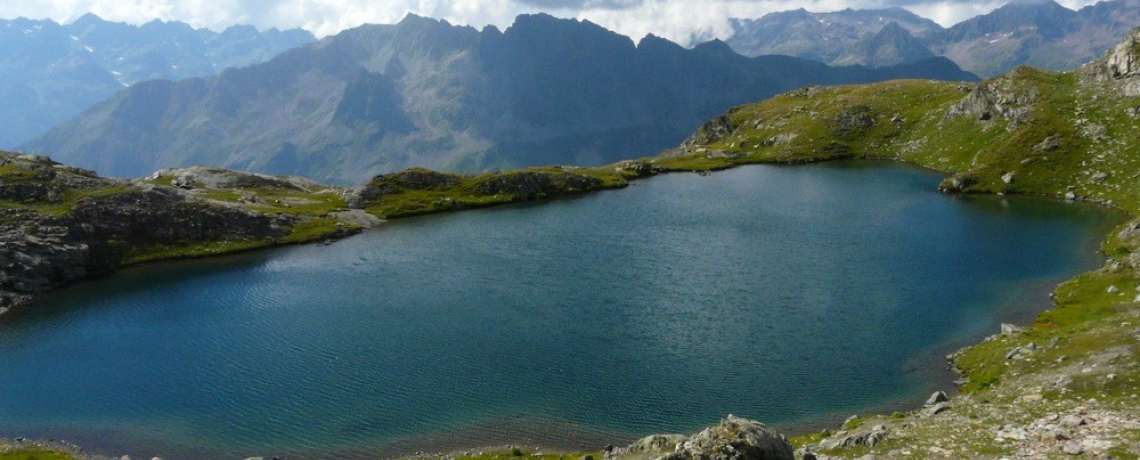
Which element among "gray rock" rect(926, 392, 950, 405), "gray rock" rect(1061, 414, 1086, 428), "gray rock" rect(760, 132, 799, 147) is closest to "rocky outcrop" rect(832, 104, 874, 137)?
"gray rock" rect(760, 132, 799, 147)

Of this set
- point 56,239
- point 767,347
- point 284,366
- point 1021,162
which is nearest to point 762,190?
point 1021,162

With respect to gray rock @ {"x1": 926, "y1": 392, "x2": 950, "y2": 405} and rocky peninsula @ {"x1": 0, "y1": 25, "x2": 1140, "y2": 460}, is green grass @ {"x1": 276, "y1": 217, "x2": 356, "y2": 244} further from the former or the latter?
gray rock @ {"x1": 926, "y1": 392, "x2": 950, "y2": 405}

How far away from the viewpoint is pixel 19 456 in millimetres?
49000

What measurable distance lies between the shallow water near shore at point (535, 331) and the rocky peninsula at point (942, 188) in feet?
21.0

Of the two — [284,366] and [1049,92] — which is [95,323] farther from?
[1049,92]

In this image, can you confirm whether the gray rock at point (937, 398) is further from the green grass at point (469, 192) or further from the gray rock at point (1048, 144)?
the green grass at point (469, 192)

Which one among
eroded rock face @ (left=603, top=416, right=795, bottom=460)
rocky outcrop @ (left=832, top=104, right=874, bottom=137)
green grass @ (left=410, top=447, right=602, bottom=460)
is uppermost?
rocky outcrop @ (left=832, top=104, right=874, bottom=137)

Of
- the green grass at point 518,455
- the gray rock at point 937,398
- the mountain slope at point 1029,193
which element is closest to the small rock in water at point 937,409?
the mountain slope at point 1029,193

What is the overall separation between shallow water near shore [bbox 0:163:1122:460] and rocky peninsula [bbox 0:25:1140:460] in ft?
21.0

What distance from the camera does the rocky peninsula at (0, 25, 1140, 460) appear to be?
3284 cm

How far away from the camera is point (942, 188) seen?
5103 inches

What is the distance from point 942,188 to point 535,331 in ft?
330

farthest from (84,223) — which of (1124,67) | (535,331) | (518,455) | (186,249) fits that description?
(1124,67)

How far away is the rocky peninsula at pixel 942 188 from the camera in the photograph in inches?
1293
